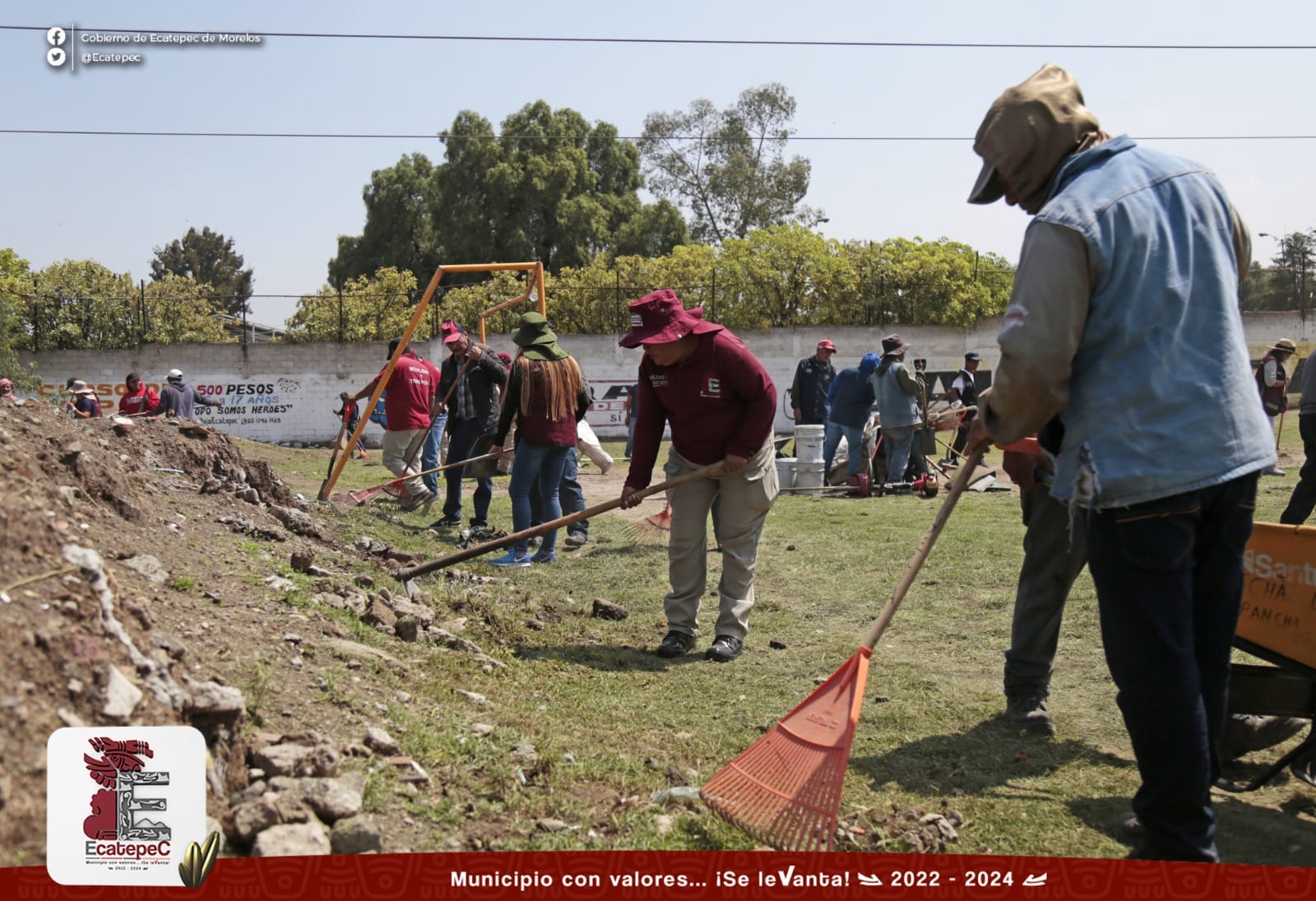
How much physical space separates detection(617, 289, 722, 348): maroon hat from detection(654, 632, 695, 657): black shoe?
151 centimetres

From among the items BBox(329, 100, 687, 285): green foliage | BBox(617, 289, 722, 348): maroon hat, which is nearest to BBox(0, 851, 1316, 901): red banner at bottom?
BBox(617, 289, 722, 348): maroon hat

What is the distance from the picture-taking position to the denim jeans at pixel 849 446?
13.2 meters

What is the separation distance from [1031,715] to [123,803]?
315 cm

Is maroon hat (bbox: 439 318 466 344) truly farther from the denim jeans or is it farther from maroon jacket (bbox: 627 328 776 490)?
maroon jacket (bbox: 627 328 776 490)

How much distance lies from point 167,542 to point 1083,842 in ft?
12.3

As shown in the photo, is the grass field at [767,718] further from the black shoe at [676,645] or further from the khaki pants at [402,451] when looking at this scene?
the khaki pants at [402,451]

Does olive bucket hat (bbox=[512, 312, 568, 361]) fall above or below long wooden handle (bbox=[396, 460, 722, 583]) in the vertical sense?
above

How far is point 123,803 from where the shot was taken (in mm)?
2645

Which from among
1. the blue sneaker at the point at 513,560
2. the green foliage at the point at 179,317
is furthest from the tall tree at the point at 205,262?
the blue sneaker at the point at 513,560

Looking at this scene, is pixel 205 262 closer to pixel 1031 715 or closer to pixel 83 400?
pixel 83 400

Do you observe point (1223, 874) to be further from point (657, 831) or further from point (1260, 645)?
point (657, 831)

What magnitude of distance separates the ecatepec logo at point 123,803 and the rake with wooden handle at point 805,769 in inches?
55.6

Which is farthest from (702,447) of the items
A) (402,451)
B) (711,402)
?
(402,451)

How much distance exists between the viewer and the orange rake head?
303 cm
